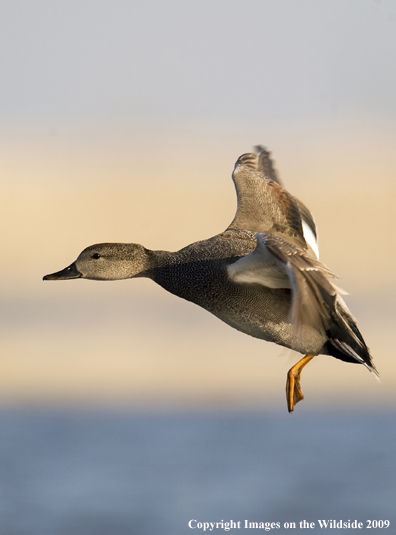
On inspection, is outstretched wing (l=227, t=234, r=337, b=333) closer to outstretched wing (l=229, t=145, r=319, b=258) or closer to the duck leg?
the duck leg

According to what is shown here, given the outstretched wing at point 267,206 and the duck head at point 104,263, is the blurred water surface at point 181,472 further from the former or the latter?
the duck head at point 104,263

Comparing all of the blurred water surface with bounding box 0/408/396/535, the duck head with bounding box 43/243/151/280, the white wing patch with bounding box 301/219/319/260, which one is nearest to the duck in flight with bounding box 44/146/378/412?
the duck head with bounding box 43/243/151/280

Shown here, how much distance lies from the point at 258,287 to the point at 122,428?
18.0m

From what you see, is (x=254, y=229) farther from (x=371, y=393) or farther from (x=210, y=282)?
(x=371, y=393)

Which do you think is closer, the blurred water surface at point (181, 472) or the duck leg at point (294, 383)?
the duck leg at point (294, 383)

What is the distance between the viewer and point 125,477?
23.0 m

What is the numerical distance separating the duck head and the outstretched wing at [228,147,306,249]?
1.03 m

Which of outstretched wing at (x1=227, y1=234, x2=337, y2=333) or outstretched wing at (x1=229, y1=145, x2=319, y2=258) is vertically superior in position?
outstretched wing at (x1=229, y1=145, x2=319, y2=258)

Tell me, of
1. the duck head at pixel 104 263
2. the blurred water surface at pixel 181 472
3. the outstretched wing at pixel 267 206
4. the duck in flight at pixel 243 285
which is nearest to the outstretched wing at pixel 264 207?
the outstretched wing at pixel 267 206

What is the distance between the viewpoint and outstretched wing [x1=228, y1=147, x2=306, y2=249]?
21.8 feet

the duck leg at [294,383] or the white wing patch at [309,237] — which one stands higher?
the white wing patch at [309,237]

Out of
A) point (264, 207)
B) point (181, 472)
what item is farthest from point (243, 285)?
point (181, 472)

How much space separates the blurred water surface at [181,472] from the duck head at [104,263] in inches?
632

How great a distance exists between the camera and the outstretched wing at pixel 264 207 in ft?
21.8
